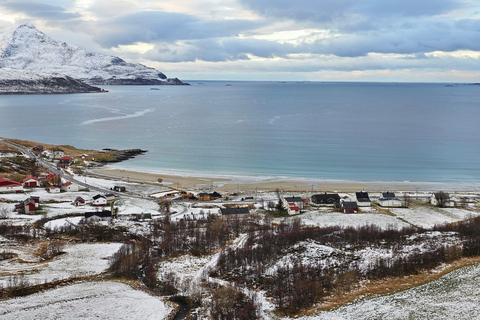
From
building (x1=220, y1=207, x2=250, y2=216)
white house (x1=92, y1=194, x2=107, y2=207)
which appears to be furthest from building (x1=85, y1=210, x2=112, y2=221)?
building (x1=220, y1=207, x2=250, y2=216)

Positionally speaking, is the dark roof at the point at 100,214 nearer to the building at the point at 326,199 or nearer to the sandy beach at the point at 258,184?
the sandy beach at the point at 258,184

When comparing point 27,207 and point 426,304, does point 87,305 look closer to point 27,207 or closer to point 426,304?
point 426,304

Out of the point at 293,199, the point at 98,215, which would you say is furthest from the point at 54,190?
the point at 293,199

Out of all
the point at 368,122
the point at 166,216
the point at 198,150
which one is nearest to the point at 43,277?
the point at 166,216

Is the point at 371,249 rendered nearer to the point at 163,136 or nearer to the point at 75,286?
the point at 75,286

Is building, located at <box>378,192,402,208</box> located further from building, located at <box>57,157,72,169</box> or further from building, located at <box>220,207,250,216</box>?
building, located at <box>57,157,72,169</box>
